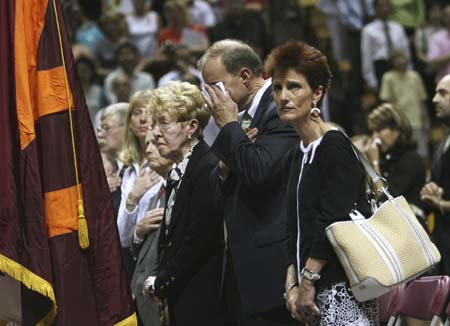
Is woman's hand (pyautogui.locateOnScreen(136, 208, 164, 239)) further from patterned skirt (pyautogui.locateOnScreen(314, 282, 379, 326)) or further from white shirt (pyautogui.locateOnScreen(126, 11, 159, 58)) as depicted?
white shirt (pyautogui.locateOnScreen(126, 11, 159, 58))

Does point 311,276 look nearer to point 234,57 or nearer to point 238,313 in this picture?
point 238,313

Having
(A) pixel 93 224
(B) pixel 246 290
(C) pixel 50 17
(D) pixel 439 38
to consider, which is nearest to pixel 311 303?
A: (B) pixel 246 290

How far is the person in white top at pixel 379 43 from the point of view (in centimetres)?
1409

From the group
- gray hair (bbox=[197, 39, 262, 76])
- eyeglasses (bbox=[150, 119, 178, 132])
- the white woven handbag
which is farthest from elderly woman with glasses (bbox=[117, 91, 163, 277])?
the white woven handbag

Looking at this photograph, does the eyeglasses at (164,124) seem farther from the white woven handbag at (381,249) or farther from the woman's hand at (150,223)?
the white woven handbag at (381,249)

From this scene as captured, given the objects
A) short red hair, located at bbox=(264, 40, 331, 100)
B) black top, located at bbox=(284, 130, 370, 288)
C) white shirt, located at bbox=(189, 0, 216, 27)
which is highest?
short red hair, located at bbox=(264, 40, 331, 100)

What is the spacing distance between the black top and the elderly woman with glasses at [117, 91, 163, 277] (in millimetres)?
1904

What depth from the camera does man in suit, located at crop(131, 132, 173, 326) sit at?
606 cm

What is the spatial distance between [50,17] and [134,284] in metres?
1.74

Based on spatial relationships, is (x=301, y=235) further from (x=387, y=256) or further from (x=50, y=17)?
(x=50, y=17)

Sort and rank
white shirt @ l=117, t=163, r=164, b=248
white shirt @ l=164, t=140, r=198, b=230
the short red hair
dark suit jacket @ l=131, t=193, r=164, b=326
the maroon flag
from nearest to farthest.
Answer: the short red hair
the maroon flag
white shirt @ l=164, t=140, r=198, b=230
dark suit jacket @ l=131, t=193, r=164, b=326
white shirt @ l=117, t=163, r=164, b=248

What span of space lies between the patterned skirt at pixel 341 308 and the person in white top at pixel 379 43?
32.1ft

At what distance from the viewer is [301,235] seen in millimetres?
4605

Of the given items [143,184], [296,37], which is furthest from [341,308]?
[296,37]
